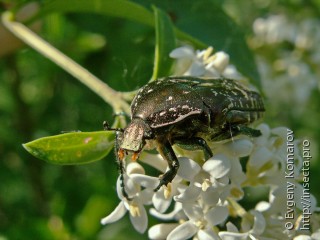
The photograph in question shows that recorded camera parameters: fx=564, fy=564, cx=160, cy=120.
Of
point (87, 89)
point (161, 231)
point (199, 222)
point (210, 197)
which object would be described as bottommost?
point (87, 89)

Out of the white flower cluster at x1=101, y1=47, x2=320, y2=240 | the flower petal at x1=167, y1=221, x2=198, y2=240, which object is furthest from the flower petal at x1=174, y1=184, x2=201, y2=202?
the flower petal at x1=167, y1=221, x2=198, y2=240

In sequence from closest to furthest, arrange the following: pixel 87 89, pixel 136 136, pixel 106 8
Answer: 1. pixel 136 136
2. pixel 106 8
3. pixel 87 89

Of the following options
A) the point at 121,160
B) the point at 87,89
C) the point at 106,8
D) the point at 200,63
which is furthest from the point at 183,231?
the point at 87,89

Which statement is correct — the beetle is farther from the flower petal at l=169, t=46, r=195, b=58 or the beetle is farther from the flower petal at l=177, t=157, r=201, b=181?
the flower petal at l=169, t=46, r=195, b=58

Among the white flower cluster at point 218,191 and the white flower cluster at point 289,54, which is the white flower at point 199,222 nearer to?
the white flower cluster at point 218,191

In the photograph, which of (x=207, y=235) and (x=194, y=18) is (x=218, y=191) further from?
(x=194, y=18)

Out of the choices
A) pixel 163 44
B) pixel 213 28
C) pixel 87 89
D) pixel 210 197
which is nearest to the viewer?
pixel 210 197

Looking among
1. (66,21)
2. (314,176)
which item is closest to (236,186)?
(66,21)

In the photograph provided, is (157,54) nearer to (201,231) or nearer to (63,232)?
(201,231)
